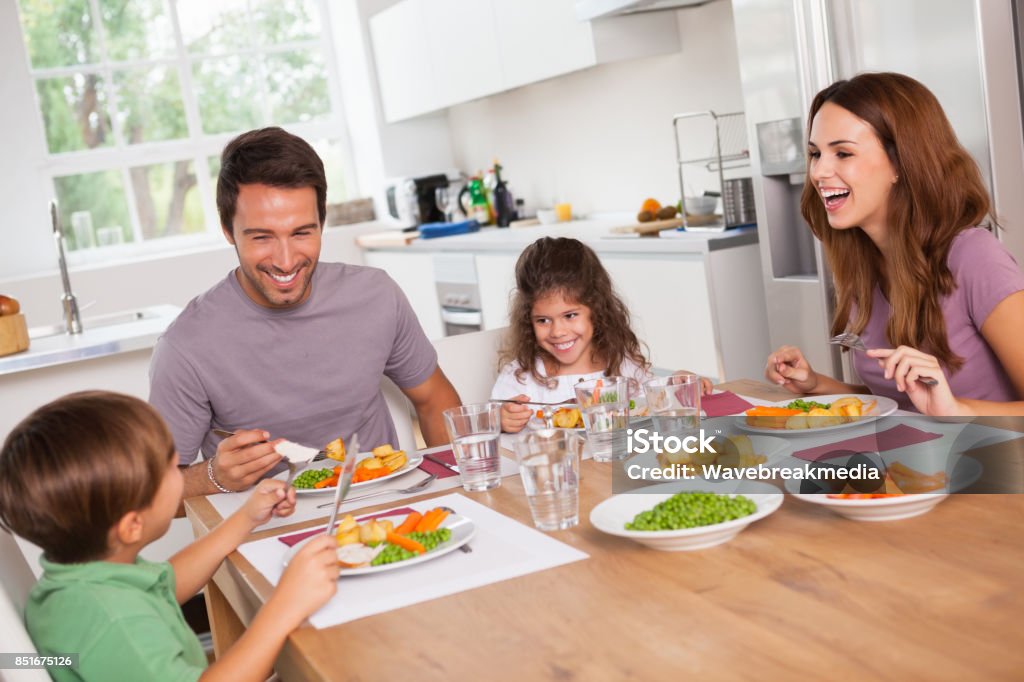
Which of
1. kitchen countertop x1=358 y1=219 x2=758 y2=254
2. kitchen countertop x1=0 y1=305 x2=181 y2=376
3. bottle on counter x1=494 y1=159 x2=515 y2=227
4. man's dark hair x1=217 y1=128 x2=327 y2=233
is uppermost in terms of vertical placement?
man's dark hair x1=217 y1=128 x2=327 y2=233

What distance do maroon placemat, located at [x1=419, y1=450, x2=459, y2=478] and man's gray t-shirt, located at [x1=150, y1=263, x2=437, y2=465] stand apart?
0.38 metres

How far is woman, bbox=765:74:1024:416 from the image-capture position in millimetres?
1756

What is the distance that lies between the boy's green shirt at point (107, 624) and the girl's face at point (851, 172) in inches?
51.4

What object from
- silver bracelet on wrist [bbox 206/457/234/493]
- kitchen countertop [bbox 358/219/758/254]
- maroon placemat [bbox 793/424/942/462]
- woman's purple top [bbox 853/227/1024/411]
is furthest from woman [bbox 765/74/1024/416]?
kitchen countertop [bbox 358/219/758/254]

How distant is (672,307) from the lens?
3572 mm

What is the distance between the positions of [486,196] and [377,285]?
133 inches

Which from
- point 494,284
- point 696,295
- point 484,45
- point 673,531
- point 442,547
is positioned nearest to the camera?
point 673,531

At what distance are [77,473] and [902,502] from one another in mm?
903

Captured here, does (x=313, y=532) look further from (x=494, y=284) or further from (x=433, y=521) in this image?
(x=494, y=284)

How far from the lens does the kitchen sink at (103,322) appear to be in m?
3.94

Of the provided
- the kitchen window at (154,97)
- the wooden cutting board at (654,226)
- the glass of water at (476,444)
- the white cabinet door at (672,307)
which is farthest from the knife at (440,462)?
the kitchen window at (154,97)

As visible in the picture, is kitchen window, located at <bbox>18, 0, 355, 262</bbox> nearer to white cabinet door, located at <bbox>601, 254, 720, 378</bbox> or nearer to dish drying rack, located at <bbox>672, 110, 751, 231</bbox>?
dish drying rack, located at <bbox>672, 110, 751, 231</bbox>

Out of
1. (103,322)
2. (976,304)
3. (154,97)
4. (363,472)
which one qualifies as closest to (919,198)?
(976,304)

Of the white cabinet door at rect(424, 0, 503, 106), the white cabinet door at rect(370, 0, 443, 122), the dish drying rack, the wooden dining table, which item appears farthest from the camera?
the white cabinet door at rect(370, 0, 443, 122)
